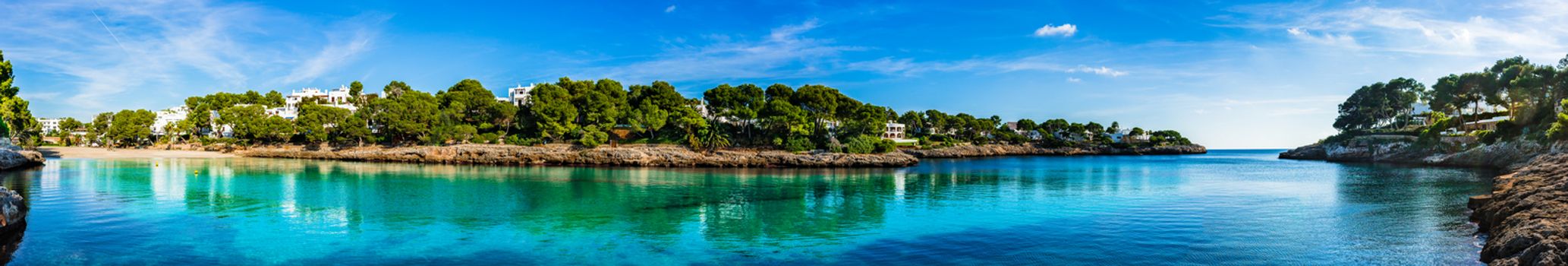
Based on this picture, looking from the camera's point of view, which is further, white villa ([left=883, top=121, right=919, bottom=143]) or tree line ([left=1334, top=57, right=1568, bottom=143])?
white villa ([left=883, top=121, right=919, bottom=143])

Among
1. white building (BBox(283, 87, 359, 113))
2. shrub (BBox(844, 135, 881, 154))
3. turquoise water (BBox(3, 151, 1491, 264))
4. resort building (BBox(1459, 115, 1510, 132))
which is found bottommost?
turquoise water (BBox(3, 151, 1491, 264))

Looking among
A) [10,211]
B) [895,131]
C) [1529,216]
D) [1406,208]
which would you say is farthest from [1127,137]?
[10,211]

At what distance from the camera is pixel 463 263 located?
12836 millimetres

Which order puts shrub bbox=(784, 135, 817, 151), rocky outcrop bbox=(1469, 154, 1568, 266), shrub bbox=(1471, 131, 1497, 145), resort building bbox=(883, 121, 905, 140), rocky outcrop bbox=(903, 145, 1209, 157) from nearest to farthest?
1. rocky outcrop bbox=(1469, 154, 1568, 266)
2. shrub bbox=(1471, 131, 1497, 145)
3. shrub bbox=(784, 135, 817, 151)
4. rocky outcrop bbox=(903, 145, 1209, 157)
5. resort building bbox=(883, 121, 905, 140)

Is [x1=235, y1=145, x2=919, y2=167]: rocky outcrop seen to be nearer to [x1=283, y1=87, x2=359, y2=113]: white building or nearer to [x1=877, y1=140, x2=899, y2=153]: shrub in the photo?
[x1=877, y1=140, x2=899, y2=153]: shrub

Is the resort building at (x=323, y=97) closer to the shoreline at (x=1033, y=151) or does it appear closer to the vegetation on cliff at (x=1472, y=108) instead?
the shoreline at (x=1033, y=151)

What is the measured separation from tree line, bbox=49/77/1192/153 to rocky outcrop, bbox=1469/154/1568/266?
153ft

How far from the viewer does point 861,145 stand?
218 feet

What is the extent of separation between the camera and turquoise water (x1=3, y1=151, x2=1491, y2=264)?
541 inches

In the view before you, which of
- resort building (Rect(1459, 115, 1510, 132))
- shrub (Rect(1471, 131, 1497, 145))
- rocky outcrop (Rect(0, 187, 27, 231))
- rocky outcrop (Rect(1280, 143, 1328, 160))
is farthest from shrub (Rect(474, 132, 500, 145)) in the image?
rocky outcrop (Rect(1280, 143, 1328, 160))

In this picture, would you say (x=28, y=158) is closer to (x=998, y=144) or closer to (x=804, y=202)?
(x=804, y=202)

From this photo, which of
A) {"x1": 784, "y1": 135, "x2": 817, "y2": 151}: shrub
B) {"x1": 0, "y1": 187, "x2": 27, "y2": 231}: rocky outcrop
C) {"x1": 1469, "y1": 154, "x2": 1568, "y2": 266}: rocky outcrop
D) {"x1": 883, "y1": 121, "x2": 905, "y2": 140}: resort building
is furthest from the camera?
{"x1": 883, "y1": 121, "x2": 905, "y2": 140}: resort building

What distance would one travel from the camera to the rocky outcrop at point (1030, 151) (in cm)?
8481

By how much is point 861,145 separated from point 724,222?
48354 millimetres
